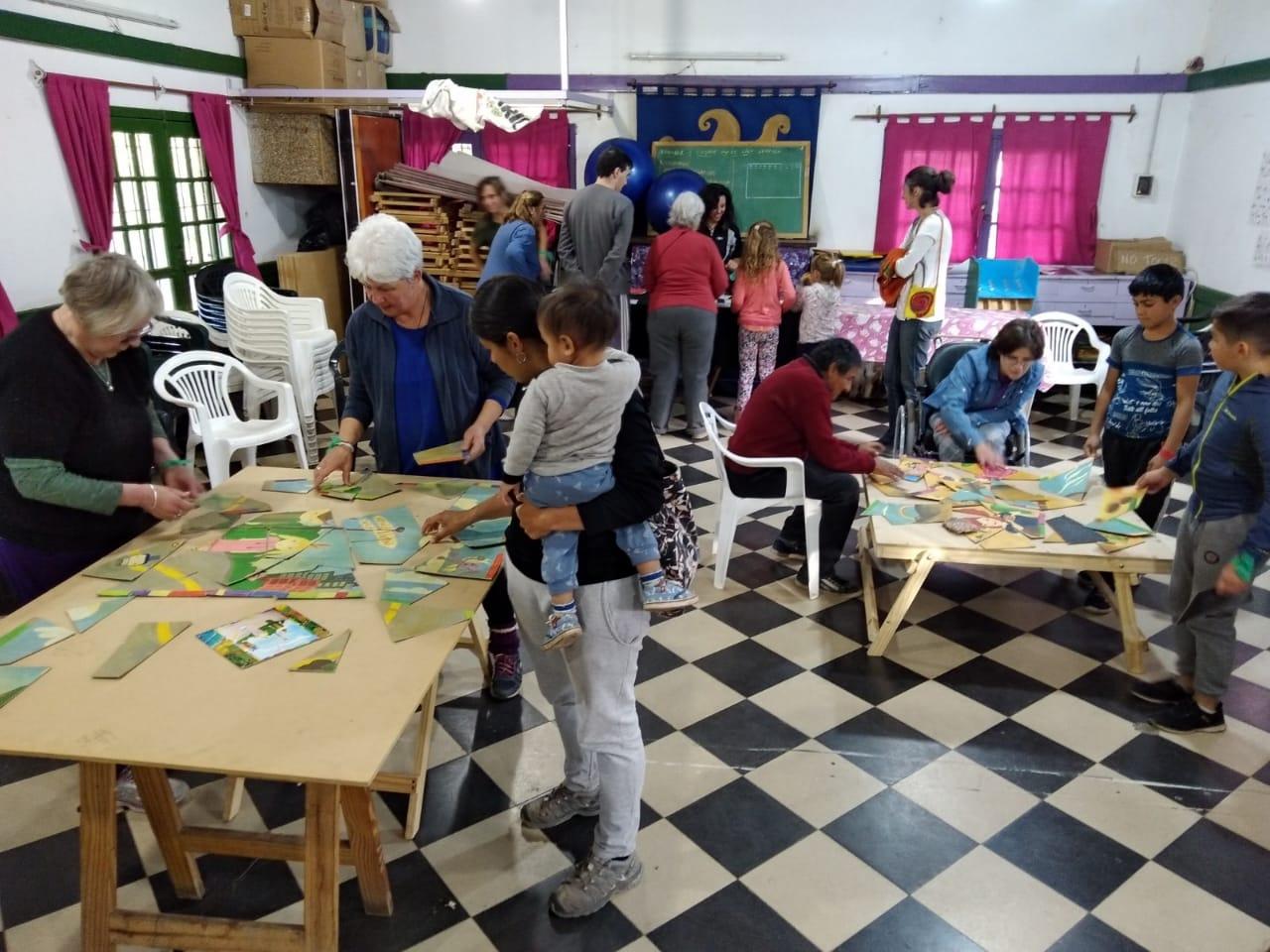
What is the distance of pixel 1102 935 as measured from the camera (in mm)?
2121

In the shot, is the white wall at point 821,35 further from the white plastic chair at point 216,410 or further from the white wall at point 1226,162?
the white plastic chair at point 216,410

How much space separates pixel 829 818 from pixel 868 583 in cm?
133

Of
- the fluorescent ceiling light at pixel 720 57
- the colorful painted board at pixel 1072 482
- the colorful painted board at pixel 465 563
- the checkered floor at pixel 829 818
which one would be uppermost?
the fluorescent ceiling light at pixel 720 57

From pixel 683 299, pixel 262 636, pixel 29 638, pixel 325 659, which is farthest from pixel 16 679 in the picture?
pixel 683 299

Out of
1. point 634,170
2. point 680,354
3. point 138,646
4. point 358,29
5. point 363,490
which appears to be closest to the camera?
point 138,646

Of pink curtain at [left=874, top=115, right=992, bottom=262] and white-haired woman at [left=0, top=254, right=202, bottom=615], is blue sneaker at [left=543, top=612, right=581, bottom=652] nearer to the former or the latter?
white-haired woman at [left=0, top=254, right=202, bottom=615]

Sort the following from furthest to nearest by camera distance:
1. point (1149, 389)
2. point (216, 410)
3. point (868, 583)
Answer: point (216, 410) → point (868, 583) → point (1149, 389)

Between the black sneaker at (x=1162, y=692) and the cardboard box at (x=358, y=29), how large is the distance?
24.0 feet

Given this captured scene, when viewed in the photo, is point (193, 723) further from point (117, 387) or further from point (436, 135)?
point (436, 135)

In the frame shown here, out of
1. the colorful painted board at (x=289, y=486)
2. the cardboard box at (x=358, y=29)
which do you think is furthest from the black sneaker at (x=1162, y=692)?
the cardboard box at (x=358, y=29)

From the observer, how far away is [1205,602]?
8.96 feet

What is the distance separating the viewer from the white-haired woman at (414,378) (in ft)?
8.52

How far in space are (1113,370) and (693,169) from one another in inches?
200

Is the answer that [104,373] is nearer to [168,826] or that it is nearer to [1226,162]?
[168,826]
